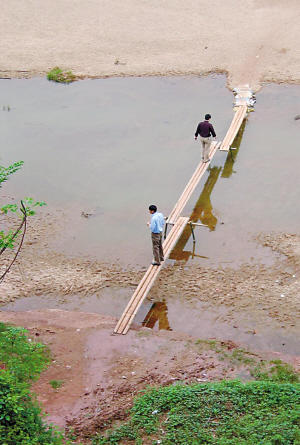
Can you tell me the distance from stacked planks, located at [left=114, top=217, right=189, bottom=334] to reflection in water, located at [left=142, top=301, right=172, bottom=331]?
1.58 ft

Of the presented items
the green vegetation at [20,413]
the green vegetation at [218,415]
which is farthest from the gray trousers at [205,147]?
the green vegetation at [20,413]

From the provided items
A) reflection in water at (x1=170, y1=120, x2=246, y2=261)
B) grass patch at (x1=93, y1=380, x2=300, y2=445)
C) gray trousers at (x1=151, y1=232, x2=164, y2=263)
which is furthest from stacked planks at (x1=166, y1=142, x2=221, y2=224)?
grass patch at (x1=93, y1=380, x2=300, y2=445)

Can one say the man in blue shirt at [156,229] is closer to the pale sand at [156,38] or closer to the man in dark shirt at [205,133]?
the man in dark shirt at [205,133]

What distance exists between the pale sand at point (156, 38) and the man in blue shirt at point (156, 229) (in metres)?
9.45

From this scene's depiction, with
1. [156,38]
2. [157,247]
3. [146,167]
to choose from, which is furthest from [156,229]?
[156,38]

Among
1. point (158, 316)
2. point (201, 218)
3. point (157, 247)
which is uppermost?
point (157, 247)

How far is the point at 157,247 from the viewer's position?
12.0m

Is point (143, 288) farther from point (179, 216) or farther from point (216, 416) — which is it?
point (216, 416)

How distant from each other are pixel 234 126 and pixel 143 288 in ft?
23.6

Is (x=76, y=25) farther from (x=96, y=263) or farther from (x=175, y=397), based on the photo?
(x=175, y=397)

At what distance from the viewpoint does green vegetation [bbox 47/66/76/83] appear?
21188mm

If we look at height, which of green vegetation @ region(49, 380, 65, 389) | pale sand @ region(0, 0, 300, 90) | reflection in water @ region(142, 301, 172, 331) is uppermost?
pale sand @ region(0, 0, 300, 90)

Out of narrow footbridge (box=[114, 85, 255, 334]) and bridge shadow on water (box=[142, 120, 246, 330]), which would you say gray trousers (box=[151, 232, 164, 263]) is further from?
bridge shadow on water (box=[142, 120, 246, 330])

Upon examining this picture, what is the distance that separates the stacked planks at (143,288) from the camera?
11.0 metres
